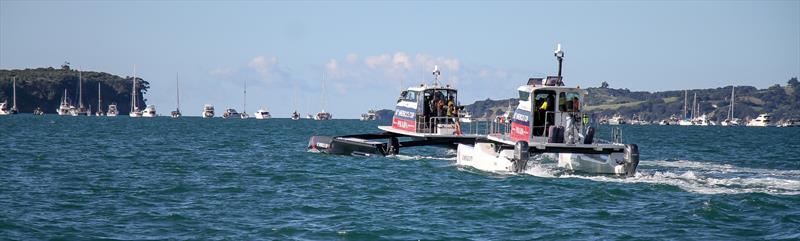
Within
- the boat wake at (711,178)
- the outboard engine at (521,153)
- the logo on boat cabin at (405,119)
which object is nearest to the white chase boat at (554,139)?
the outboard engine at (521,153)

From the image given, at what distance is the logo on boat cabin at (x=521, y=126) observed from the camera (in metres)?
38.3

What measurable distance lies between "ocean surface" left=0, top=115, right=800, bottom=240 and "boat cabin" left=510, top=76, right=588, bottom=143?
5.08 ft

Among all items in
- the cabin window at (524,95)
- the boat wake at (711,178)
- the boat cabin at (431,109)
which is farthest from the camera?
the boat cabin at (431,109)

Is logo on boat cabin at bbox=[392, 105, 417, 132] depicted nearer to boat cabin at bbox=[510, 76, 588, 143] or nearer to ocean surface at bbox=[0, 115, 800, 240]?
ocean surface at bbox=[0, 115, 800, 240]

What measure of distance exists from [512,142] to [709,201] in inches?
436

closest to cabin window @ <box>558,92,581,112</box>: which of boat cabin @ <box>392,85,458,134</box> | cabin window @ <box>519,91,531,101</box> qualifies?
cabin window @ <box>519,91,531,101</box>

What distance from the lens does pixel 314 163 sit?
4338 cm

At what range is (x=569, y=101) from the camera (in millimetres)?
38375

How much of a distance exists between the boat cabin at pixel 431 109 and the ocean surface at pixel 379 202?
5149mm

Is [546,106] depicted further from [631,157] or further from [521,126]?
[631,157]

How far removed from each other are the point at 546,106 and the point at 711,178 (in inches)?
224

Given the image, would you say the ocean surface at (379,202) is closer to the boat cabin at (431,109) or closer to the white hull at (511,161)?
the white hull at (511,161)

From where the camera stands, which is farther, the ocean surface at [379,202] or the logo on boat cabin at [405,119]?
the logo on boat cabin at [405,119]

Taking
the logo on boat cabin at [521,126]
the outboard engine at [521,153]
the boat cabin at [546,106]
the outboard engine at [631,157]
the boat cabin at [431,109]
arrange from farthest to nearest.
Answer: the boat cabin at [431,109], the logo on boat cabin at [521,126], the boat cabin at [546,106], the outboard engine at [521,153], the outboard engine at [631,157]
